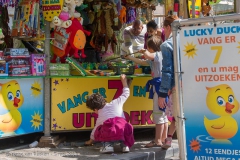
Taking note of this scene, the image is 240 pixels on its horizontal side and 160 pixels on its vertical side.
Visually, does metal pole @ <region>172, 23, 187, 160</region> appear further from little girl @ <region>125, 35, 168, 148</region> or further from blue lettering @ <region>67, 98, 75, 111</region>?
blue lettering @ <region>67, 98, 75, 111</region>

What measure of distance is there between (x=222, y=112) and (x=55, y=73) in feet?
9.85

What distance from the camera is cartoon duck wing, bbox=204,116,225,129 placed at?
174 inches

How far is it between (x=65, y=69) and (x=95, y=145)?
3.90ft

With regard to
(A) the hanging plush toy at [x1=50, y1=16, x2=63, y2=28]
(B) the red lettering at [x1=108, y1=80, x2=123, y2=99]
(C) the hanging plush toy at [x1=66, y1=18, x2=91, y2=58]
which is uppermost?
(A) the hanging plush toy at [x1=50, y1=16, x2=63, y2=28]

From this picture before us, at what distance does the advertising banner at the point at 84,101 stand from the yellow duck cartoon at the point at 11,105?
535mm

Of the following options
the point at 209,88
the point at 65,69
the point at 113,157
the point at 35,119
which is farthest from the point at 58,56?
the point at 209,88

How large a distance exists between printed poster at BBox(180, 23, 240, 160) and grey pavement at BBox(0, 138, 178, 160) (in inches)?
64.9

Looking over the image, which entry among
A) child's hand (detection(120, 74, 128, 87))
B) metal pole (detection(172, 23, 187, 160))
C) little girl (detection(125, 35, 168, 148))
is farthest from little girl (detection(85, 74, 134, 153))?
metal pole (detection(172, 23, 187, 160))

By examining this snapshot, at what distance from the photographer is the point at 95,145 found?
691 centimetres

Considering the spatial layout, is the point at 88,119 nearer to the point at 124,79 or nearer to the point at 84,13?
the point at 124,79

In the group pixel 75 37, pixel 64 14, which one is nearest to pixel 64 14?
pixel 64 14

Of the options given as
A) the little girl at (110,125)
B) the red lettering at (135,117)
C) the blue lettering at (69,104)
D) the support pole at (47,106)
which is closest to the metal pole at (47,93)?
the support pole at (47,106)

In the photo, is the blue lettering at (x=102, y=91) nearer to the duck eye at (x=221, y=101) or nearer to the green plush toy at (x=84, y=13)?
the green plush toy at (x=84, y=13)

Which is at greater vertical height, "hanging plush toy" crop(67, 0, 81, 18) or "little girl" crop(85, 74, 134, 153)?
"hanging plush toy" crop(67, 0, 81, 18)
